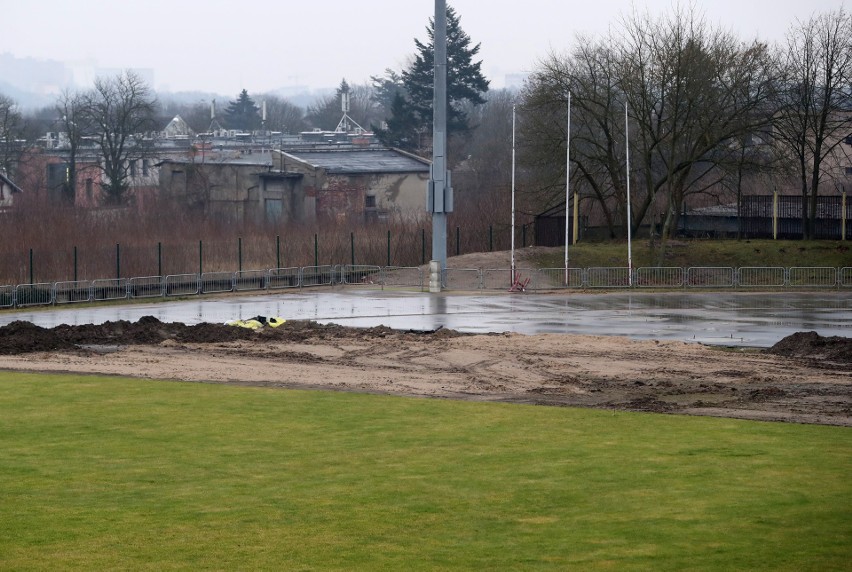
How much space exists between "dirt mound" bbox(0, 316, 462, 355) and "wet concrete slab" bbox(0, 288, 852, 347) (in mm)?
3159

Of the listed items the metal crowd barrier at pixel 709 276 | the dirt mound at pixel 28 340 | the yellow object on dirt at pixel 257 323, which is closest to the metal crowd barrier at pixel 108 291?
the yellow object on dirt at pixel 257 323

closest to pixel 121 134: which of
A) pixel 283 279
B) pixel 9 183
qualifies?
pixel 9 183

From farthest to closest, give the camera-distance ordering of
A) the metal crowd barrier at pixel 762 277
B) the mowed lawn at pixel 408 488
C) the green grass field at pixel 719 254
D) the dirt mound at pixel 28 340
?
the green grass field at pixel 719 254 → the metal crowd barrier at pixel 762 277 → the dirt mound at pixel 28 340 → the mowed lawn at pixel 408 488

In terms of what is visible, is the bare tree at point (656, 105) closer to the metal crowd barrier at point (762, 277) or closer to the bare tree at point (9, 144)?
the metal crowd barrier at point (762, 277)

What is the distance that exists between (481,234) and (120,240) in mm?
18407

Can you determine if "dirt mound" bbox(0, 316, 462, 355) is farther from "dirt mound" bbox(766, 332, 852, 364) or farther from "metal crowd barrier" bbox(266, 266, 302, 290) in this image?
"metal crowd barrier" bbox(266, 266, 302, 290)

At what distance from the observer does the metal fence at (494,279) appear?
46844 mm

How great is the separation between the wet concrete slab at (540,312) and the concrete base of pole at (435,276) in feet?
1.53

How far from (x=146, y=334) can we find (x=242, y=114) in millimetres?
166204

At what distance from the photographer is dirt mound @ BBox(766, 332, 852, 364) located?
27.0 metres

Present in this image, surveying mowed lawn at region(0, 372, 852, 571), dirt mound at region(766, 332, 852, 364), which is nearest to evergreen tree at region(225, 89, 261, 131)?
dirt mound at region(766, 332, 852, 364)

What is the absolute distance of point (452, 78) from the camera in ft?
351

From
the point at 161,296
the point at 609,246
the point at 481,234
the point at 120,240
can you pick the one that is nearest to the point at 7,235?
the point at 120,240

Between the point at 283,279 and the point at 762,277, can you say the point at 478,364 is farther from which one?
the point at 762,277
